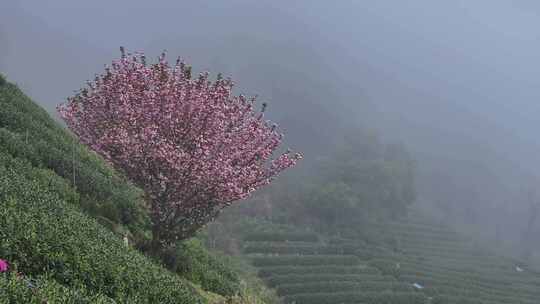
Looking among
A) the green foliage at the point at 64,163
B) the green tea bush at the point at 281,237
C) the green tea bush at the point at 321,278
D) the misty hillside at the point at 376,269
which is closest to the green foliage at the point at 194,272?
the green foliage at the point at 64,163

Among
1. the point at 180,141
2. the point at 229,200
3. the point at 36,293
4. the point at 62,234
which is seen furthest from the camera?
the point at 180,141

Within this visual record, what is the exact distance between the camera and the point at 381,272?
148 feet

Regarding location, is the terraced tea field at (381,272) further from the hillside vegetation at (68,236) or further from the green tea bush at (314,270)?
the hillside vegetation at (68,236)

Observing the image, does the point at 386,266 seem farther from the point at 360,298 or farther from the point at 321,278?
the point at 360,298

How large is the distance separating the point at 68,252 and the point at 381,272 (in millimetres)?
40815

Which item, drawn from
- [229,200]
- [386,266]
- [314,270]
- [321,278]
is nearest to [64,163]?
[229,200]

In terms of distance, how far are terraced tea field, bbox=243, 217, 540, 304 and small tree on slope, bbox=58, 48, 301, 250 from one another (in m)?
25.2

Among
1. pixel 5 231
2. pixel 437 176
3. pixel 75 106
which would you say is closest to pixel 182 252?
pixel 75 106

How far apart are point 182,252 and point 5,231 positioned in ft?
26.6

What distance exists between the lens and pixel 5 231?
746cm

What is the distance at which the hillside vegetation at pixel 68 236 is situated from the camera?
289 inches

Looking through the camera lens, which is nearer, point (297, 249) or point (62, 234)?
point (62, 234)

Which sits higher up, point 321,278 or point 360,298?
point 321,278

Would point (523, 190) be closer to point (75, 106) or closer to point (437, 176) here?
point (437, 176)
